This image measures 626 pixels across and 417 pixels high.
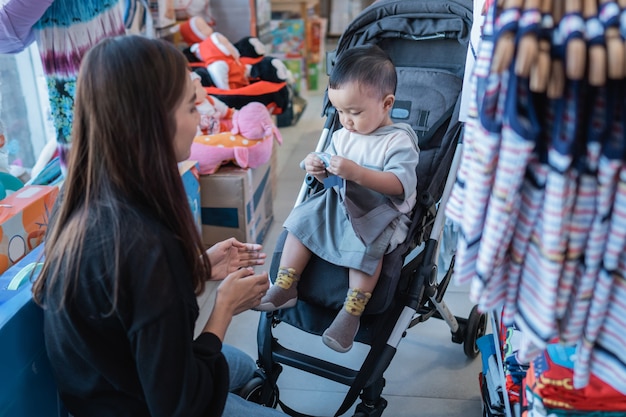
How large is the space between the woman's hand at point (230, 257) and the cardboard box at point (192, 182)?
3.09ft

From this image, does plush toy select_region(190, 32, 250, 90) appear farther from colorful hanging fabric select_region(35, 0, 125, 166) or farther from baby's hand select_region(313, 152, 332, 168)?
baby's hand select_region(313, 152, 332, 168)

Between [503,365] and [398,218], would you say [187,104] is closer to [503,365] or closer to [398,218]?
[398,218]

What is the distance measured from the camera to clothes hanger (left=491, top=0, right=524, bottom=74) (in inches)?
28.9

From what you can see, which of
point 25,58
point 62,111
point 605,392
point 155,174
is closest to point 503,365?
point 605,392

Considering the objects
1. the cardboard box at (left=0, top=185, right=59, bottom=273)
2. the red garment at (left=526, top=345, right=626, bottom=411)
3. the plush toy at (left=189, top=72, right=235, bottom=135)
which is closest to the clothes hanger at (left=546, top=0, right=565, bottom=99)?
the red garment at (left=526, top=345, right=626, bottom=411)

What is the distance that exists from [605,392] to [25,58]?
9.27 feet

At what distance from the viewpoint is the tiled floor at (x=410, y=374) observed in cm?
196

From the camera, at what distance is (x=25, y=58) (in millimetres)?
2789

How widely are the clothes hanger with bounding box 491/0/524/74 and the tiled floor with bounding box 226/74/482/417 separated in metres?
1.46

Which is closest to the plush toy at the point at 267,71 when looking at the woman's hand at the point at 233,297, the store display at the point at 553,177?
the woman's hand at the point at 233,297

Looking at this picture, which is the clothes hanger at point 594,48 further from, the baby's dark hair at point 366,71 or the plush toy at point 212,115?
the plush toy at point 212,115

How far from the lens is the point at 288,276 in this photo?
168 cm

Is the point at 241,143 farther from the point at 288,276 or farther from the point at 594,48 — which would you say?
the point at 594,48

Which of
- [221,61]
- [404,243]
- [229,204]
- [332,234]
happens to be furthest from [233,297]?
[221,61]
